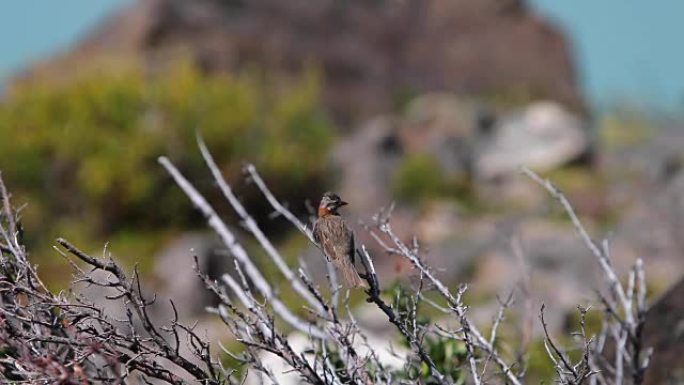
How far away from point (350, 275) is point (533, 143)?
2309 cm

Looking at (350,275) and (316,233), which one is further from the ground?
(316,233)

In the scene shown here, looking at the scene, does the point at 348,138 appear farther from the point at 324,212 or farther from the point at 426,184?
the point at 324,212

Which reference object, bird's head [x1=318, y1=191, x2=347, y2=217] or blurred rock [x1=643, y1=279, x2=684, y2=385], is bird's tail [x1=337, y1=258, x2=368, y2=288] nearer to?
bird's head [x1=318, y1=191, x2=347, y2=217]

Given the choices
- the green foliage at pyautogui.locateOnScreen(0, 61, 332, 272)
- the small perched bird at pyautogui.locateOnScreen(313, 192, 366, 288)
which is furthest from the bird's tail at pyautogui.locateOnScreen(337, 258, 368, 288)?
the green foliage at pyautogui.locateOnScreen(0, 61, 332, 272)

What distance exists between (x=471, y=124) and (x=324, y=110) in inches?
126

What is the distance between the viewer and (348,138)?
82.9 ft

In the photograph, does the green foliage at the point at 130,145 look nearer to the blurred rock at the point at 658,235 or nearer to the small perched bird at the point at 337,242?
the blurred rock at the point at 658,235

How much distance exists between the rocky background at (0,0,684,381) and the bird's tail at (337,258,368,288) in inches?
389

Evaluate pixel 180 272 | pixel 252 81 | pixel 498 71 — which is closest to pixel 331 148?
pixel 252 81

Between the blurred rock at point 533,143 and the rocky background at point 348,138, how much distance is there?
57 mm

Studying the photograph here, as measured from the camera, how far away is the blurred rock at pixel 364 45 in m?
25.8

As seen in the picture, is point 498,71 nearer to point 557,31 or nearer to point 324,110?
point 557,31

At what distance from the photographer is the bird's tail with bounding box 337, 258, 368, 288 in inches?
135

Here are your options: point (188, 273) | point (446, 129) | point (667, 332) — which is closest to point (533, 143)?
point (446, 129)
